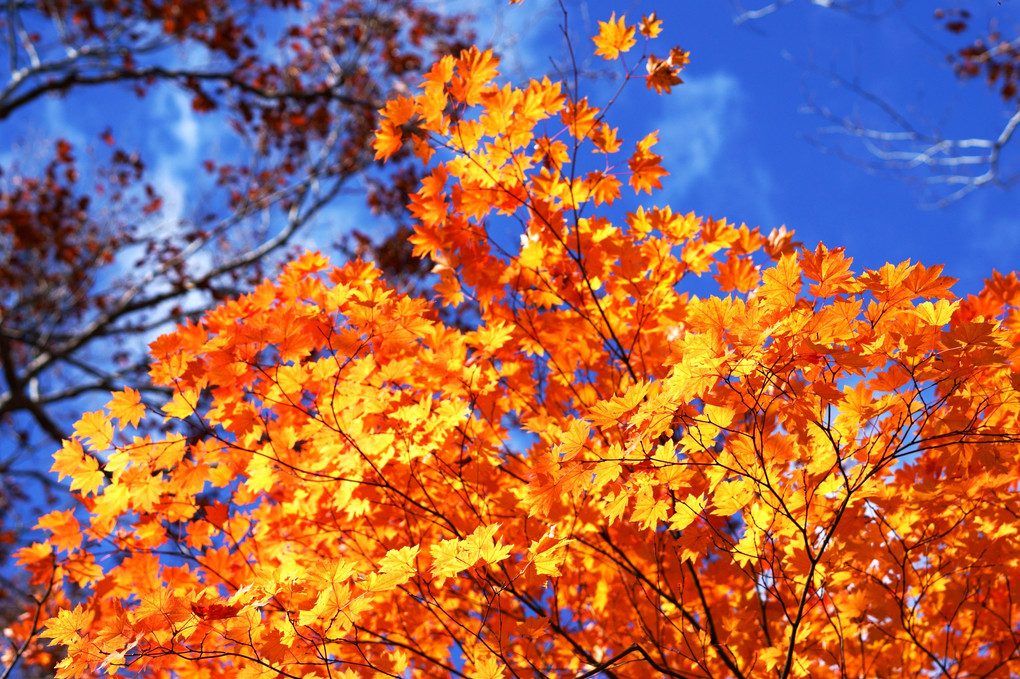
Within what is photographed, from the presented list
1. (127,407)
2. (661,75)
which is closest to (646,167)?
(661,75)

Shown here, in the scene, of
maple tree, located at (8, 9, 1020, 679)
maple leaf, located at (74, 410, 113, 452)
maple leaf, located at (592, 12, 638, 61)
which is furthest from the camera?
maple leaf, located at (592, 12, 638, 61)

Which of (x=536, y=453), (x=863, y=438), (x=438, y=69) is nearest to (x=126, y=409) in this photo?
(x=536, y=453)

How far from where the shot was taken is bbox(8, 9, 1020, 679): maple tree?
200 centimetres

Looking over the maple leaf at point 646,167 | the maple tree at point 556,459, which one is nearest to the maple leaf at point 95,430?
the maple tree at point 556,459

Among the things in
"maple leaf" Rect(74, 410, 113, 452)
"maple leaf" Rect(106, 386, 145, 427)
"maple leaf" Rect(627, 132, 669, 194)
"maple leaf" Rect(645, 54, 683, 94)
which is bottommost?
"maple leaf" Rect(74, 410, 113, 452)

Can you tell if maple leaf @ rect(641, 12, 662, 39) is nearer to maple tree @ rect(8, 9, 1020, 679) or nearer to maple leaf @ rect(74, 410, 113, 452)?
Answer: maple tree @ rect(8, 9, 1020, 679)

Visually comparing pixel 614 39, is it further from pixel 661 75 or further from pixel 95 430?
pixel 95 430

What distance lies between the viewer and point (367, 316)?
257cm

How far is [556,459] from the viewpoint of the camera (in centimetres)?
199

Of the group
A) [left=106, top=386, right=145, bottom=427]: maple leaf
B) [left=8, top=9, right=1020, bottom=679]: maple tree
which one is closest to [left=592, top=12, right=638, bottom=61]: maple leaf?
[left=8, top=9, right=1020, bottom=679]: maple tree

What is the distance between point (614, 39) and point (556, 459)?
A: 2.16 m

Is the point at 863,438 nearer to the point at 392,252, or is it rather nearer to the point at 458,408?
the point at 458,408

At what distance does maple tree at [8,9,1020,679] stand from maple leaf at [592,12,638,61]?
1cm

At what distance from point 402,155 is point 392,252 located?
2.35 meters
